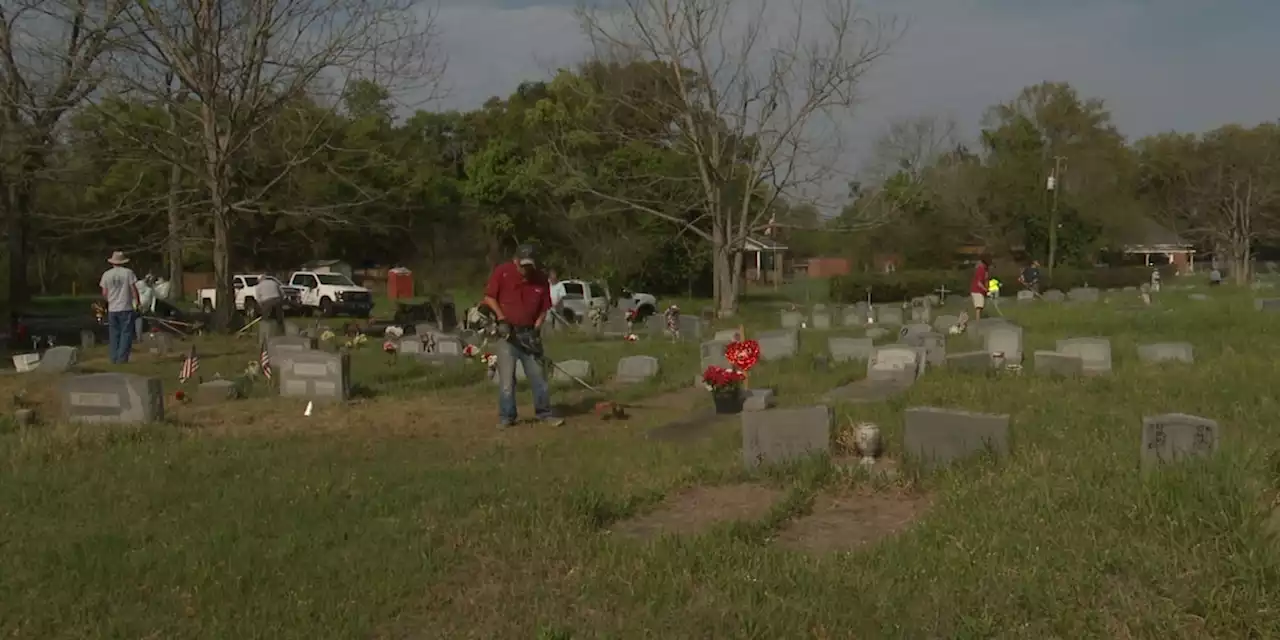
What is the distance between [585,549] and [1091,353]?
9455 mm

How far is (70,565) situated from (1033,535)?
4.45 meters

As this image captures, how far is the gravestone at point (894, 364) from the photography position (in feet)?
40.1

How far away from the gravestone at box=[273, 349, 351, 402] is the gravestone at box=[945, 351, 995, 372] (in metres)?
6.72

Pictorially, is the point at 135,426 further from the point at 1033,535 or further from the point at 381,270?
the point at 381,270

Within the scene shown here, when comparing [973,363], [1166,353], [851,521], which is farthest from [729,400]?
[1166,353]

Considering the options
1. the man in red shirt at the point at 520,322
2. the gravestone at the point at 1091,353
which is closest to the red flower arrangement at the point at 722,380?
the man in red shirt at the point at 520,322

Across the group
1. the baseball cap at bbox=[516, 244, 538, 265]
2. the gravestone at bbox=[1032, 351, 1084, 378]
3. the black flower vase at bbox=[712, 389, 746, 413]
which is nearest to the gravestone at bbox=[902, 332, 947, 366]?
the gravestone at bbox=[1032, 351, 1084, 378]

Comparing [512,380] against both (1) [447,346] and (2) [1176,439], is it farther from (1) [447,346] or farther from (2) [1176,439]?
(1) [447,346]

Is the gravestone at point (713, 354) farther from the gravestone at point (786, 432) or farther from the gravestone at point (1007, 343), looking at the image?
the gravestone at point (786, 432)

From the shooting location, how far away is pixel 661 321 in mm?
21938

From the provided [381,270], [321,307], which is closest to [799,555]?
[321,307]

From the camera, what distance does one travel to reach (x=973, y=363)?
12.7 metres

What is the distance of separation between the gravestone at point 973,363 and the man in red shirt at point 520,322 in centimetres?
518

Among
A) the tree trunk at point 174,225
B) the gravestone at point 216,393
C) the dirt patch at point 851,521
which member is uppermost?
the tree trunk at point 174,225
